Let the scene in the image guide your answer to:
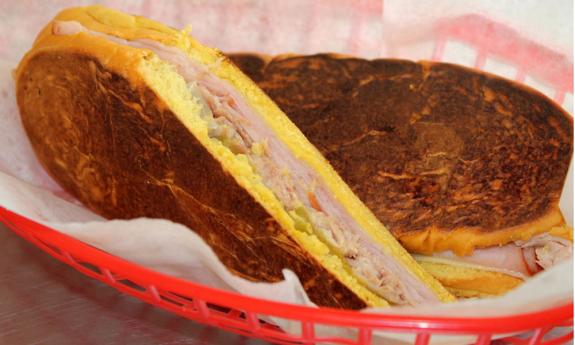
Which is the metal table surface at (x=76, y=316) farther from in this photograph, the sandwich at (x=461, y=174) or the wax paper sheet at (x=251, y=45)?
the sandwich at (x=461, y=174)

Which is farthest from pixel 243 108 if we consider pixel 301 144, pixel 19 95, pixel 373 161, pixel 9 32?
pixel 9 32

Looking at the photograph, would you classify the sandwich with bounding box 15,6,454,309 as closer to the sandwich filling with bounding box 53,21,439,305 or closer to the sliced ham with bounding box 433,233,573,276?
the sandwich filling with bounding box 53,21,439,305

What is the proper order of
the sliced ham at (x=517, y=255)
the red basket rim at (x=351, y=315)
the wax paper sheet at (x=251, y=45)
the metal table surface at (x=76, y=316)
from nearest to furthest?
the red basket rim at (x=351, y=315), the wax paper sheet at (x=251, y=45), the metal table surface at (x=76, y=316), the sliced ham at (x=517, y=255)

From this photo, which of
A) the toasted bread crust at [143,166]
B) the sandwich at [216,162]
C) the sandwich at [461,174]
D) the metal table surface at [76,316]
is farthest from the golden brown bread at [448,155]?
the metal table surface at [76,316]

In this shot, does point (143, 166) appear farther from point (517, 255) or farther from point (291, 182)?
point (517, 255)

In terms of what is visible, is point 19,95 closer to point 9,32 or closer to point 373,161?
point 9,32

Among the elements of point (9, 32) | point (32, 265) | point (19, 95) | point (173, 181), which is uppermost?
point (9, 32)

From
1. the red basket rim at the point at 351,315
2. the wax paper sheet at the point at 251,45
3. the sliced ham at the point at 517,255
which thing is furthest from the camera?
the sliced ham at the point at 517,255
